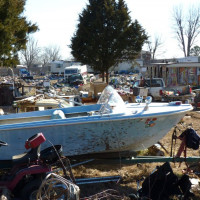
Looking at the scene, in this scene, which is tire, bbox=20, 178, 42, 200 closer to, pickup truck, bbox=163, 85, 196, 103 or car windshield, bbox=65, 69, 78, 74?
pickup truck, bbox=163, 85, 196, 103

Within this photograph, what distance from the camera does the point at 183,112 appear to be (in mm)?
5355

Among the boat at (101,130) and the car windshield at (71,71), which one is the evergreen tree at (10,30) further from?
the car windshield at (71,71)

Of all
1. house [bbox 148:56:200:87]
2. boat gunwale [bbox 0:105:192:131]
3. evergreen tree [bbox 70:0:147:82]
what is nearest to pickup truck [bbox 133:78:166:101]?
house [bbox 148:56:200:87]

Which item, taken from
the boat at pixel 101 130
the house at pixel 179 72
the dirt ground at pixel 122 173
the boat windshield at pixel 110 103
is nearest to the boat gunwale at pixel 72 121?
the boat at pixel 101 130

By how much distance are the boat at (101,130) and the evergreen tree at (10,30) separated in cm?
882

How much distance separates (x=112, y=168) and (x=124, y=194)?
1.31 metres

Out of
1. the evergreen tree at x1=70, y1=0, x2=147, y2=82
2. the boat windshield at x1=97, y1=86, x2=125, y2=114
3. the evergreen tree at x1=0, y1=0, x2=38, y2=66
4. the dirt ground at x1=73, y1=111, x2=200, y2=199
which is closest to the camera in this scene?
the dirt ground at x1=73, y1=111, x2=200, y2=199

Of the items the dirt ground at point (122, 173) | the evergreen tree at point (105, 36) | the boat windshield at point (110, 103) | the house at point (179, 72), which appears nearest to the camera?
the dirt ground at point (122, 173)

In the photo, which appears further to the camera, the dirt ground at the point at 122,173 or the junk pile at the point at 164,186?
the dirt ground at the point at 122,173

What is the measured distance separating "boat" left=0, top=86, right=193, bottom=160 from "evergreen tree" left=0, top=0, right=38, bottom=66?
8820 mm

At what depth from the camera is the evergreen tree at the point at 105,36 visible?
21.8m

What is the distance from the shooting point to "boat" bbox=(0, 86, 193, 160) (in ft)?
16.5

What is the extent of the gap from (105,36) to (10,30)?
984 centimetres

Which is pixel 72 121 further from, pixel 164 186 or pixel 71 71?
pixel 71 71
